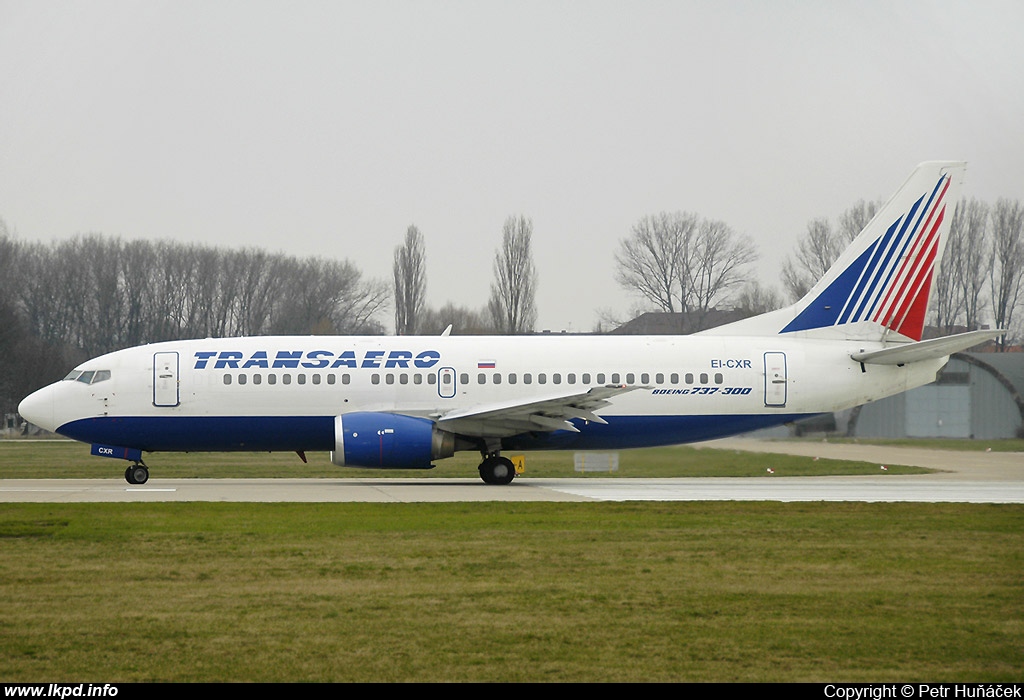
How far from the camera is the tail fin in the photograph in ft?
87.7

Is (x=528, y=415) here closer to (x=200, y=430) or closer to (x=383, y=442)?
(x=383, y=442)

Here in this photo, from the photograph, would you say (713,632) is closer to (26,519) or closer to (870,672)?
(870,672)

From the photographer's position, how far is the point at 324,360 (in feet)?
84.2

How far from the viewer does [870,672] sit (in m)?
7.81

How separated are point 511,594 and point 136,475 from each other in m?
16.7

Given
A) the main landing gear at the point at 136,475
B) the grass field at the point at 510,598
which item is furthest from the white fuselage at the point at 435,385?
the grass field at the point at 510,598

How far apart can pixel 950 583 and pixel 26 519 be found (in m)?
12.6

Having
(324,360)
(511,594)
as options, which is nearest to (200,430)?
(324,360)

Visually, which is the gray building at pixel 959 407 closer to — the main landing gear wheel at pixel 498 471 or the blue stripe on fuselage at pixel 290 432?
the blue stripe on fuselage at pixel 290 432

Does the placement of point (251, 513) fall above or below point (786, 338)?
below

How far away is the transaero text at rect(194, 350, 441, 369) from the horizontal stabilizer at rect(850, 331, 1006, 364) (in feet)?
32.6

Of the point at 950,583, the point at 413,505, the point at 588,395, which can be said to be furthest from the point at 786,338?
the point at 950,583

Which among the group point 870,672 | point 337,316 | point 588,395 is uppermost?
point 337,316

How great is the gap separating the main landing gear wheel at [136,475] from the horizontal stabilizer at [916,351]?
16273 millimetres
